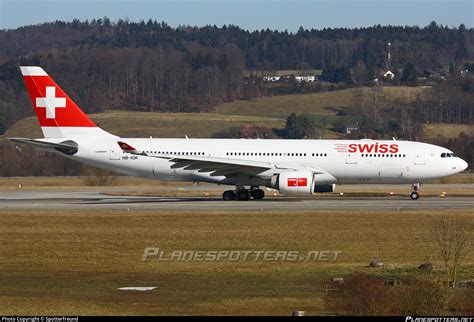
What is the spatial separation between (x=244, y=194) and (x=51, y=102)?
38.3 ft

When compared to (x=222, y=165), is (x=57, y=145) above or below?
above

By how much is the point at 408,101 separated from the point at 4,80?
73835mm

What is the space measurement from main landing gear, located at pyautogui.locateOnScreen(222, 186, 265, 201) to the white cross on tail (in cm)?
1021

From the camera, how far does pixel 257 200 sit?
52375mm

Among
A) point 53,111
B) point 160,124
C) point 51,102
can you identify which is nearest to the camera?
point 53,111

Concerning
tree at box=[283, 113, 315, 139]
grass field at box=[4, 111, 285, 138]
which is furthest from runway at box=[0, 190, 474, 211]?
tree at box=[283, 113, 315, 139]

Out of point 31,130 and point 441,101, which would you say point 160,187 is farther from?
point 441,101

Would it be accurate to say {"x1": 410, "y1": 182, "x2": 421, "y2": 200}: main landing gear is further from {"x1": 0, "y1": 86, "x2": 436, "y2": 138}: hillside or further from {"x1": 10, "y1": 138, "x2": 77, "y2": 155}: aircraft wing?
{"x1": 0, "y1": 86, "x2": 436, "y2": 138}: hillside

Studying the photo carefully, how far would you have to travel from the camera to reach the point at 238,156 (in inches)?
2068

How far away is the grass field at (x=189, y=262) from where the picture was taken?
2147cm

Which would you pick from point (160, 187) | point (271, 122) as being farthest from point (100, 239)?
point (271, 122)

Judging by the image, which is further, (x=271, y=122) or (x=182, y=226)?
(x=271, y=122)

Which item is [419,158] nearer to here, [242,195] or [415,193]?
[415,193]

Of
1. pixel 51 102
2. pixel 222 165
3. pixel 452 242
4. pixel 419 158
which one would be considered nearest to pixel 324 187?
pixel 419 158
